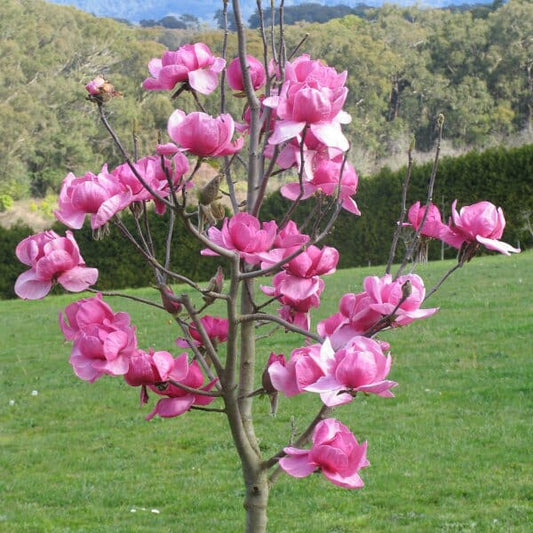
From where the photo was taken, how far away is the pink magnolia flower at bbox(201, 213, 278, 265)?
135 cm

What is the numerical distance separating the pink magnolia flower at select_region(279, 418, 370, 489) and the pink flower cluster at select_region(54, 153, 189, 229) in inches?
16.8

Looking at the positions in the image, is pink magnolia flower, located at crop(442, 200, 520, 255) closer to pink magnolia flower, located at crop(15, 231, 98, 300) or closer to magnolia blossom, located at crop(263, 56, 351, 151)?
magnolia blossom, located at crop(263, 56, 351, 151)

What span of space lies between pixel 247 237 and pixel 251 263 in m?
0.09

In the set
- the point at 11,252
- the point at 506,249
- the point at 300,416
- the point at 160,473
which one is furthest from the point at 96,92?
the point at 11,252

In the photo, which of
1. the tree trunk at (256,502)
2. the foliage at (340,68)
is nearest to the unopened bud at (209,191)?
the tree trunk at (256,502)

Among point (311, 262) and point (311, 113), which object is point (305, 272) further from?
point (311, 113)

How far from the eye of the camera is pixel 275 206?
20203 mm

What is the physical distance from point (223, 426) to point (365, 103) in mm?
36807

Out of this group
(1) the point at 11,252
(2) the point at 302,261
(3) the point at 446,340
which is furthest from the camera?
(1) the point at 11,252

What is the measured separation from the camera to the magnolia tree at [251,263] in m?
1.25

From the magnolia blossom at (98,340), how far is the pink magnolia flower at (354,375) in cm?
30

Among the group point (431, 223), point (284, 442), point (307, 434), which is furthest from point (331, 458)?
point (284, 442)

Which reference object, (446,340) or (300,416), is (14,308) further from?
(300,416)

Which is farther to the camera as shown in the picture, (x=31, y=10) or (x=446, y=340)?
(x=31, y=10)
